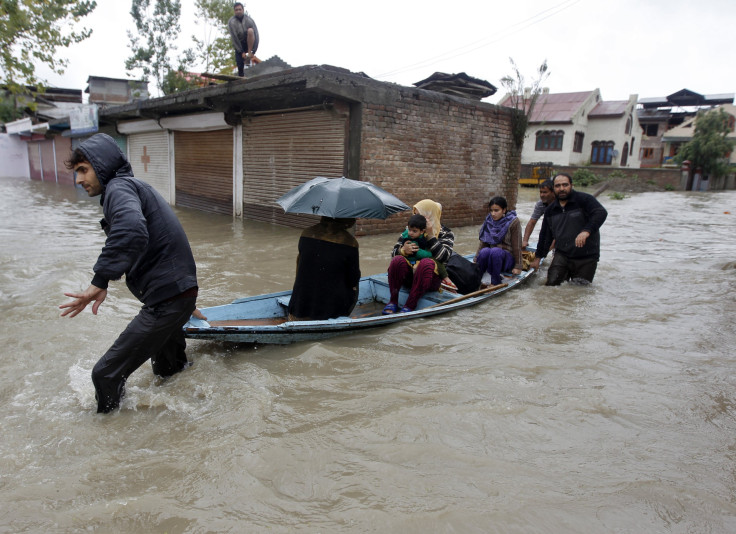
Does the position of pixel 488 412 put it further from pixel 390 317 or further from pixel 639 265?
pixel 639 265

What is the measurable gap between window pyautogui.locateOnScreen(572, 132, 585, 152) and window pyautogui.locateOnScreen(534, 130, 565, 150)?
1059 millimetres

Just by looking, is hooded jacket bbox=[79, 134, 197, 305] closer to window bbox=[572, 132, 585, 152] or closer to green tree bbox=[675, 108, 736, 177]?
green tree bbox=[675, 108, 736, 177]

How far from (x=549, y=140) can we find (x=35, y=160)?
35.0 m

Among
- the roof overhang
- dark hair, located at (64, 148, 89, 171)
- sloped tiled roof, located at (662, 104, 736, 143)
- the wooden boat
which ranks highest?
sloped tiled roof, located at (662, 104, 736, 143)

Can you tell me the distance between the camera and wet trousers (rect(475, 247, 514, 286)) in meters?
6.21

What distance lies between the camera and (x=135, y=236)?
269 cm

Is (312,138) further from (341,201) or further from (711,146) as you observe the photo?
(711,146)

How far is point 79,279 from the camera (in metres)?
6.84

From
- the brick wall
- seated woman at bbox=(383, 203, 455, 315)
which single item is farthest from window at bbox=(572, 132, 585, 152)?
seated woman at bbox=(383, 203, 455, 315)

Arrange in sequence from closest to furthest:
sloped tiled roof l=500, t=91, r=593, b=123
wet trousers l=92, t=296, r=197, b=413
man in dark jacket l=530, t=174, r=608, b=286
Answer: wet trousers l=92, t=296, r=197, b=413, man in dark jacket l=530, t=174, r=608, b=286, sloped tiled roof l=500, t=91, r=593, b=123

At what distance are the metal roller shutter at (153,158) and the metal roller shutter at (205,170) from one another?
83 cm

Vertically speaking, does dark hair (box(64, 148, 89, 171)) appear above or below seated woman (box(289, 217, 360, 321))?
above

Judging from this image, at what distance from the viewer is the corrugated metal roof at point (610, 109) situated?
1431 inches

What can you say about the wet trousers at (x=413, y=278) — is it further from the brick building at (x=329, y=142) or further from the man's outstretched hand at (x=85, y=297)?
the brick building at (x=329, y=142)
